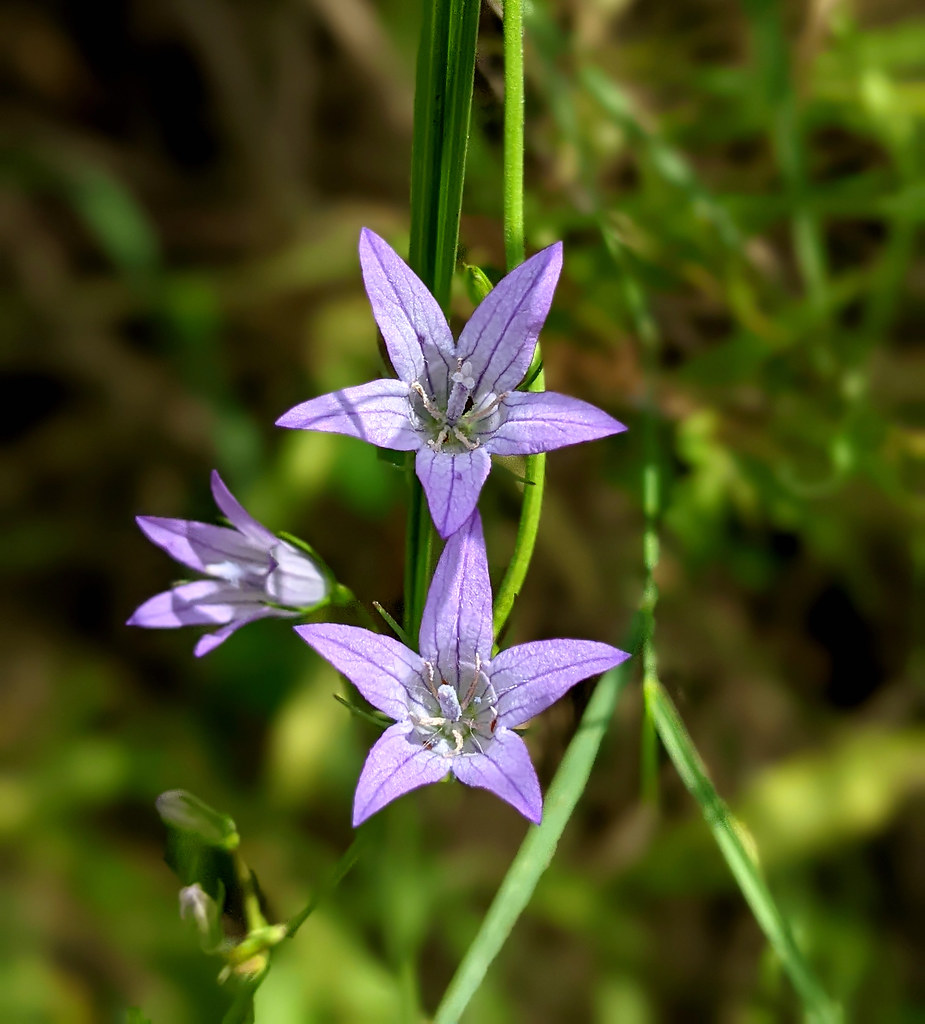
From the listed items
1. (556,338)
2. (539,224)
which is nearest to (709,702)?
(556,338)

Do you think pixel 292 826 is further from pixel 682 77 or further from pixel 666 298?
pixel 682 77

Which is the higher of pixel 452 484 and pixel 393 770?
pixel 452 484

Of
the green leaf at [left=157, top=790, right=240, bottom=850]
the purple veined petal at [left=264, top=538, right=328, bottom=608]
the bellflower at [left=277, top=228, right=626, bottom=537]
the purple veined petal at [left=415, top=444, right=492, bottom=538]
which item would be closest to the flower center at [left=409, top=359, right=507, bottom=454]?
the bellflower at [left=277, top=228, right=626, bottom=537]

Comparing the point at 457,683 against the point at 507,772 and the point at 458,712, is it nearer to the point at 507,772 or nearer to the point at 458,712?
the point at 458,712

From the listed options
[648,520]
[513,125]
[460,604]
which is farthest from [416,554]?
[513,125]

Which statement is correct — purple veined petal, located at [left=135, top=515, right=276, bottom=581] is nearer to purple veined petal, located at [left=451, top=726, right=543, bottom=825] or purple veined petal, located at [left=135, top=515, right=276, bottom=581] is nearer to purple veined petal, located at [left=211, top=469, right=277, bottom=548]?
purple veined petal, located at [left=211, top=469, right=277, bottom=548]
